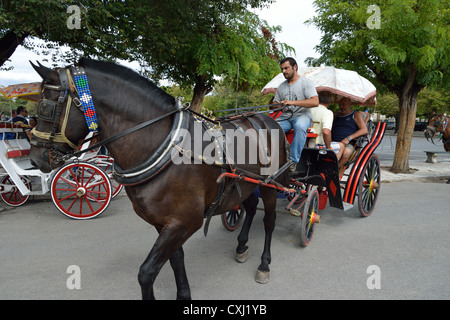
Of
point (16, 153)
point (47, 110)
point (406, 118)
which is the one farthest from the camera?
point (406, 118)

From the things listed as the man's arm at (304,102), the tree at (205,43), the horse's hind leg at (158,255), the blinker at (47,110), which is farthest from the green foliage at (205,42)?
the horse's hind leg at (158,255)

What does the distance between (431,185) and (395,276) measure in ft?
20.0

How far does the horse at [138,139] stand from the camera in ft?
6.21

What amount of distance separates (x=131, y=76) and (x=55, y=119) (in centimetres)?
59

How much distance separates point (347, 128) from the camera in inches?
195

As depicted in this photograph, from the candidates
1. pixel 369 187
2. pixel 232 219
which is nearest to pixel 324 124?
pixel 369 187

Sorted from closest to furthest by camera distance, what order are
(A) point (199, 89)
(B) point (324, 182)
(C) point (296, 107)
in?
(C) point (296, 107)
(B) point (324, 182)
(A) point (199, 89)

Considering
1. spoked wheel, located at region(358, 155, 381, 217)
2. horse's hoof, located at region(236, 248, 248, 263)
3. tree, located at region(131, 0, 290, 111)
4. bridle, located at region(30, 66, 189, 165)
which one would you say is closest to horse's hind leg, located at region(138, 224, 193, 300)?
bridle, located at region(30, 66, 189, 165)

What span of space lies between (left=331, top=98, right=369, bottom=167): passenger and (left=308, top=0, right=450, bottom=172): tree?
11.1 feet

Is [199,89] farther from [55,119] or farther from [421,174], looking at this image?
[55,119]

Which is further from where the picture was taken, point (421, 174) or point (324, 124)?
point (421, 174)

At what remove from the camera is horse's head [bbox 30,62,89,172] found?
1.86 meters
